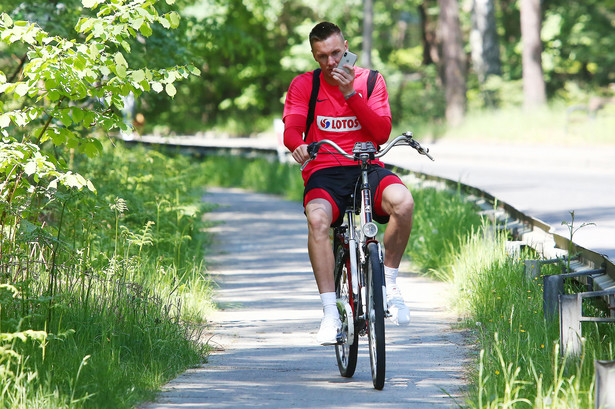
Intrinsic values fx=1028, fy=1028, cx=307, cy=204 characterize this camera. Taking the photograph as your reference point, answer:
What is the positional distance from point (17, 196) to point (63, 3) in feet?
14.6

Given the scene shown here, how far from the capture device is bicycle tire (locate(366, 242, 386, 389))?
16.9ft

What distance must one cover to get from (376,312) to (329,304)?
459 millimetres

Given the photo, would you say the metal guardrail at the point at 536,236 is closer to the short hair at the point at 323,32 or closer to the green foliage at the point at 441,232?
the green foliage at the point at 441,232

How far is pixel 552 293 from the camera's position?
5.89m

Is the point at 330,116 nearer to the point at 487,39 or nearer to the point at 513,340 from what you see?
the point at 513,340

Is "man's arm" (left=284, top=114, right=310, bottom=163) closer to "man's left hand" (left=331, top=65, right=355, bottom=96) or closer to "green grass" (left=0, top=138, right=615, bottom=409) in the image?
"man's left hand" (left=331, top=65, right=355, bottom=96)

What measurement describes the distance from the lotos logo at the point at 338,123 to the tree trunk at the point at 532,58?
28584 millimetres

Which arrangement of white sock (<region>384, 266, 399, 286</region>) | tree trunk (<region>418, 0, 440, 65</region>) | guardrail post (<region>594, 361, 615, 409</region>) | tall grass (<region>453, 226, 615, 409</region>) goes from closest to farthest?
guardrail post (<region>594, 361, 615, 409</region>) < tall grass (<region>453, 226, 615, 409</region>) < white sock (<region>384, 266, 399, 286</region>) < tree trunk (<region>418, 0, 440, 65</region>)

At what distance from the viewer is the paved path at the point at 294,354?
5.18 m

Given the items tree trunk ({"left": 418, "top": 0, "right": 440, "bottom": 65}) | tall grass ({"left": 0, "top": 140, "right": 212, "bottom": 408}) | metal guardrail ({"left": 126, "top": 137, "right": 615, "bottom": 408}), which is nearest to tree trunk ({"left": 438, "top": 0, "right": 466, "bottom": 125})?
tree trunk ({"left": 418, "top": 0, "right": 440, "bottom": 65})

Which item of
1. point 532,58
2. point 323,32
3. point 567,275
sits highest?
point 532,58

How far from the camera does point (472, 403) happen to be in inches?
182

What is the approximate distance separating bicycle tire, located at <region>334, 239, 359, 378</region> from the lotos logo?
26.7 inches

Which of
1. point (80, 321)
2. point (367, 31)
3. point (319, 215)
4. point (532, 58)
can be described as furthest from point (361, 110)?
point (367, 31)
